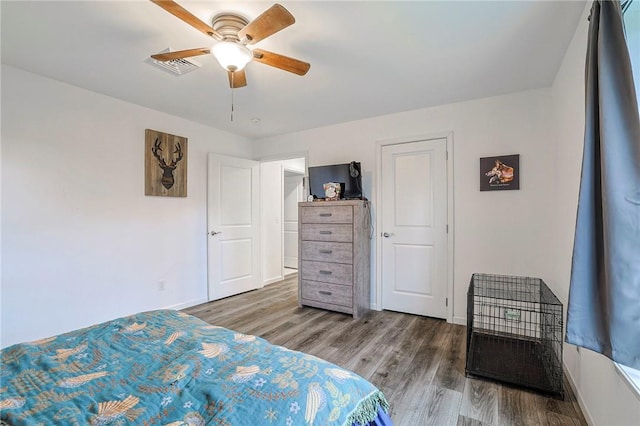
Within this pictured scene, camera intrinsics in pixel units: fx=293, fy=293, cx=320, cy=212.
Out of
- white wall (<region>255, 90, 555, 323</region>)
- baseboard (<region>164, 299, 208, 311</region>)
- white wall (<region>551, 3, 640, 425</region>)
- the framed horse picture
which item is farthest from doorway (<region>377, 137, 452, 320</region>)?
baseboard (<region>164, 299, 208, 311</region>)

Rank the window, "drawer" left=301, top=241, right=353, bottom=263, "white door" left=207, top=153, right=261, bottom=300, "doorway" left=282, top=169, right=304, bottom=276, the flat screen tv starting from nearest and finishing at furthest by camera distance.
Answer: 1. the window
2. "drawer" left=301, top=241, right=353, bottom=263
3. the flat screen tv
4. "white door" left=207, top=153, right=261, bottom=300
5. "doorway" left=282, top=169, right=304, bottom=276

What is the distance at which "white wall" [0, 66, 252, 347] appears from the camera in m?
2.41

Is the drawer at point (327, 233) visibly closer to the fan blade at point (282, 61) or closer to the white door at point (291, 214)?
the fan blade at point (282, 61)

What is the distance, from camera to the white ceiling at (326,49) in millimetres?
1714

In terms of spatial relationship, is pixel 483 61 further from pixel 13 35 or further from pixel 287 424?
pixel 13 35

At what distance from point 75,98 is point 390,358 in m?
3.66

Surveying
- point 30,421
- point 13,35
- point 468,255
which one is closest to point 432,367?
point 468,255

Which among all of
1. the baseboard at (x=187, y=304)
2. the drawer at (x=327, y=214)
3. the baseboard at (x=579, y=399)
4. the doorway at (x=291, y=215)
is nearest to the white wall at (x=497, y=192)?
the baseboard at (x=579, y=399)

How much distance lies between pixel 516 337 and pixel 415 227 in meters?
1.38

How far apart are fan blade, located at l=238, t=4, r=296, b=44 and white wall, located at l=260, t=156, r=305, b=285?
10.3 feet

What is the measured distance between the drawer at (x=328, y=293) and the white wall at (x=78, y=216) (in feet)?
4.95

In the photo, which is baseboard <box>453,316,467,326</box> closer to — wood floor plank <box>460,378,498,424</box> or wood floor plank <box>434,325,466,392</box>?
wood floor plank <box>434,325,466,392</box>

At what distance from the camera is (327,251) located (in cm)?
348

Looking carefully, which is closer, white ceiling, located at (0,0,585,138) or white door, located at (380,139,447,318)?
white ceiling, located at (0,0,585,138)
